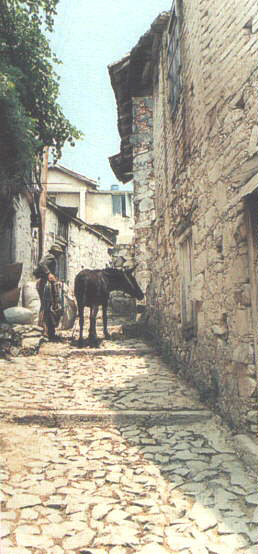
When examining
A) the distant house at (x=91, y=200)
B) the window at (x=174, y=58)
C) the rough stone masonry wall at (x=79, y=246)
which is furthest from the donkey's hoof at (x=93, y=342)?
the distant house at (x=91, y=200)

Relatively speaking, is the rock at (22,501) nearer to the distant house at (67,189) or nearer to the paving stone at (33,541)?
the paving stone at (33,541)

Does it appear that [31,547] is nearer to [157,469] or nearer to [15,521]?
[15,521]

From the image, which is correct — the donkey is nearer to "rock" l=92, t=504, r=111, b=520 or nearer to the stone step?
the stone step

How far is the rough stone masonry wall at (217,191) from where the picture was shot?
3.32m

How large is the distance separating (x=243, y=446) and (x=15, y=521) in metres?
1.75

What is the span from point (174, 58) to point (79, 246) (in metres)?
13.8

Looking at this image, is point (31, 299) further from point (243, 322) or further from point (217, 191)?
point (243, 322)

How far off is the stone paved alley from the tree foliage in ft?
15.7

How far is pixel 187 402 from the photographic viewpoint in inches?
179

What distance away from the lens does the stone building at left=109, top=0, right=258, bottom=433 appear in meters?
3.28

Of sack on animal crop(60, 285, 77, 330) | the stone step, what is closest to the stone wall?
sack on animal crop(60, 285, 77, 330)

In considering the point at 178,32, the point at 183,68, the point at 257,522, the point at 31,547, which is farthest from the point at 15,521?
the point at 178,32

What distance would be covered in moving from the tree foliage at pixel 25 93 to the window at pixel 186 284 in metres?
4.16

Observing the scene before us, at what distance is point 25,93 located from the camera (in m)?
8.48
